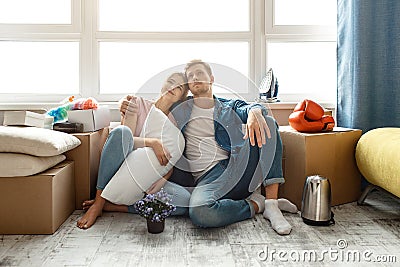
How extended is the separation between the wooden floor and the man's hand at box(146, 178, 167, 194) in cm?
16

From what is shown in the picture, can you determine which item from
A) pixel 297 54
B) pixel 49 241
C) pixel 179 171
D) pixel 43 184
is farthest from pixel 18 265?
pixel 297 54

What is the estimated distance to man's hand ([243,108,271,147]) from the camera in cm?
225

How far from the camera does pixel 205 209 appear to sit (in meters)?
2.16

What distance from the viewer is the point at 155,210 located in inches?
83.4

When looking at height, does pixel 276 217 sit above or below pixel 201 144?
below

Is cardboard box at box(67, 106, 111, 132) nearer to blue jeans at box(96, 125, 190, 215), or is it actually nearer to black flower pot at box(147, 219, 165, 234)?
blue jeans at box(96, 125, 190, 215)

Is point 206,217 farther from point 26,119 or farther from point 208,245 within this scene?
point 26,119

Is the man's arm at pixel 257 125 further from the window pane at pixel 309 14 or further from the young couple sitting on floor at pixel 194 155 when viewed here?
the window pane at pixel 309 14

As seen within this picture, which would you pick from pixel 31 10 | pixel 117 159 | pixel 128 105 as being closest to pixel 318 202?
pixel 117 159

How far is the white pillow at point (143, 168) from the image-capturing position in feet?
7.72

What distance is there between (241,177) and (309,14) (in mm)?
1482

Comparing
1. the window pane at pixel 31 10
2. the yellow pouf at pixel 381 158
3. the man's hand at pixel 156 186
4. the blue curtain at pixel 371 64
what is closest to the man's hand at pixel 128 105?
the man's hand at pixel 156 186

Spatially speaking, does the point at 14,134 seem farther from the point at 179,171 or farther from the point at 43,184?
the point at 179,171

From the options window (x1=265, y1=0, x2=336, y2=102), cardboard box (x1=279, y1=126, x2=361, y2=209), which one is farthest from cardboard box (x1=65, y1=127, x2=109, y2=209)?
window (x1=265, y1=0, x2=336, y2=102)
